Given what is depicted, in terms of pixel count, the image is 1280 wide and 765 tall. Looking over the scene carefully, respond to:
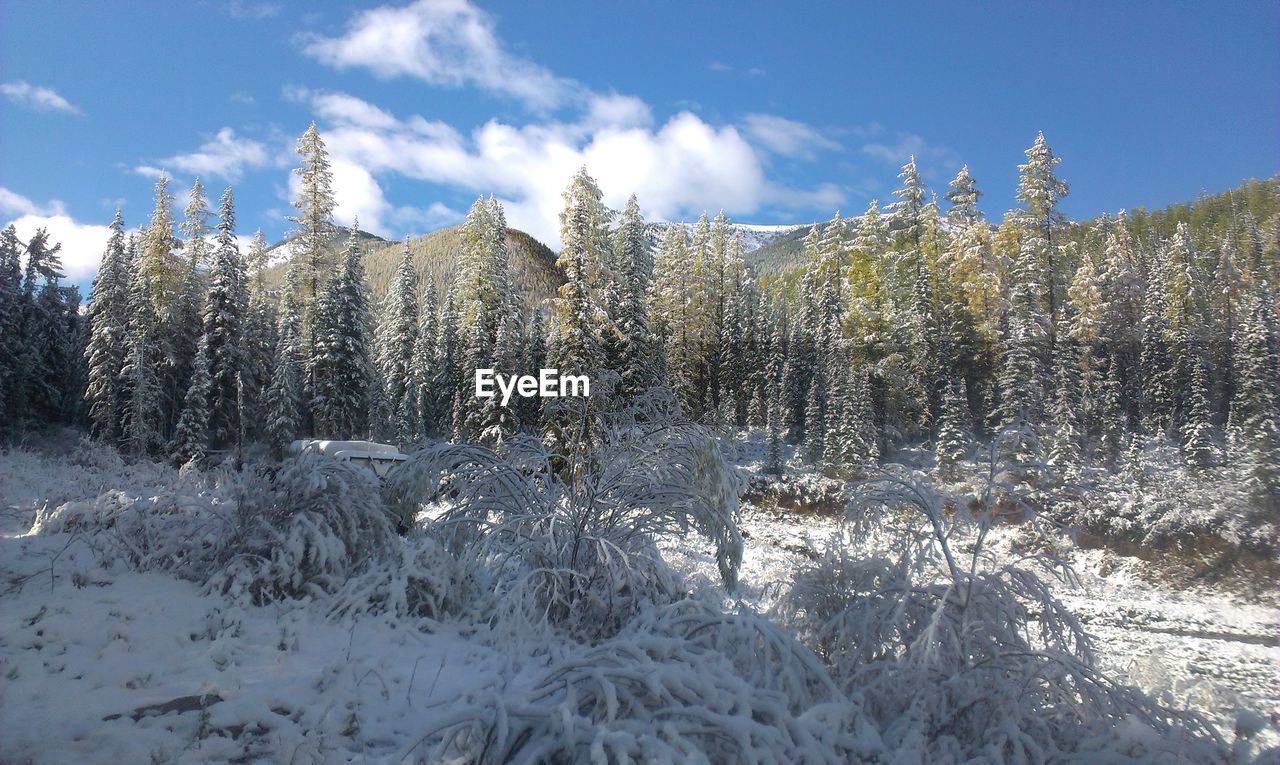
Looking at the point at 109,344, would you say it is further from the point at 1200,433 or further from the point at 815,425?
the point at 1200,433

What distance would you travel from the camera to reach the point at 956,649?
468 cm

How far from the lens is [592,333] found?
78.9ft

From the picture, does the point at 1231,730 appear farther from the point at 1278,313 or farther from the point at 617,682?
the point at 1278,313

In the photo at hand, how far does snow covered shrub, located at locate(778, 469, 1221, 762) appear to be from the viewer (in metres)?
4.01

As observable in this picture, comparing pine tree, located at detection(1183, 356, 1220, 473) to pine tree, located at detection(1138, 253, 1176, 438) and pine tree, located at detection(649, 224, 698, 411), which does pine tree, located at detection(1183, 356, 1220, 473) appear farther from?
pine tree, located at detection(649, 224, 698, 411)

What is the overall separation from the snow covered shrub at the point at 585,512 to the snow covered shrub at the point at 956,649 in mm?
1734

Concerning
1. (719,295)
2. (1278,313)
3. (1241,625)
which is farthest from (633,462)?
(719,295)

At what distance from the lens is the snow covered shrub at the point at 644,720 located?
2.89 metres

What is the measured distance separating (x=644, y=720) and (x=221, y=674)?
366 centimetres

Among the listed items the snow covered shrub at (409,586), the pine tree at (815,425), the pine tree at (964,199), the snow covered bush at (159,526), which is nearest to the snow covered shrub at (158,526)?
the snow covered bush at (159,526)

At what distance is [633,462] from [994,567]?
3987 mm

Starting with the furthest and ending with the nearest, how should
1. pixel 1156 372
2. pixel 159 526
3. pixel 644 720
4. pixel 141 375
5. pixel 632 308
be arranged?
pixel 141 375
pixel 1156 372
pixel 632 308
pixel 159 526
pixel 644 720

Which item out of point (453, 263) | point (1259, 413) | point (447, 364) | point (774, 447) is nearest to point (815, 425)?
point (774, 447)

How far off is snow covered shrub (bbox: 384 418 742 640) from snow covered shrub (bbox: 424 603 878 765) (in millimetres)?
2424
